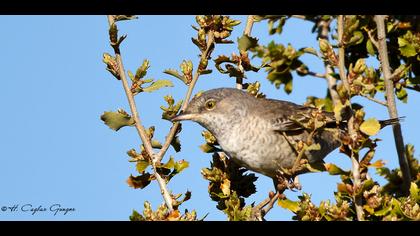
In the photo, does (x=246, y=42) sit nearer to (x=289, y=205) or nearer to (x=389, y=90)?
(x=389, y=90)

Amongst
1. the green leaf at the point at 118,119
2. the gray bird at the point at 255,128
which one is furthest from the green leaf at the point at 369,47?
the green leaf at the point at 118,119

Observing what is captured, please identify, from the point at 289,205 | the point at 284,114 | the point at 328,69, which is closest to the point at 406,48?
the point at 328,69

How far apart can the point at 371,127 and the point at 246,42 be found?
53.6 inches

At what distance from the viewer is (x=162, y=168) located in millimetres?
5180

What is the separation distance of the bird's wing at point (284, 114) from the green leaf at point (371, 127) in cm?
151

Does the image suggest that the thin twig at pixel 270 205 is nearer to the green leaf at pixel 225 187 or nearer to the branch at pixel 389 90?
the green leaf at pixel 225 187

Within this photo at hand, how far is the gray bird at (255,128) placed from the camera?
5.72 metres

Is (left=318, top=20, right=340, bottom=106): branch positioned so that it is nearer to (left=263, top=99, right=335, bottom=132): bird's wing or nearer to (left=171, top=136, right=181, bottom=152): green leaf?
(left=263, top=99, right=335, bottom=132): bird's wing

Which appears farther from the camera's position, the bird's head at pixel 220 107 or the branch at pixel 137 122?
the bird's head at pixel 220 107

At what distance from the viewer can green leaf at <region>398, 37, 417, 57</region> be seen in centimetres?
505

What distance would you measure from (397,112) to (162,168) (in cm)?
194

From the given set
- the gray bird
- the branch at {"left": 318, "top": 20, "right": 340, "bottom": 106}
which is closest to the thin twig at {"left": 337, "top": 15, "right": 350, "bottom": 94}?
the branch at {"left": 318, "top": 20, "right": 340, "bottom": 106}
